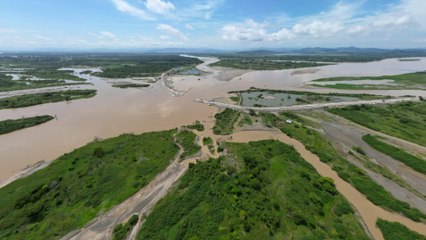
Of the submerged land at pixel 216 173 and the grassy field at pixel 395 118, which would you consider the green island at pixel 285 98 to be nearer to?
the submerged land at pixel 216 173

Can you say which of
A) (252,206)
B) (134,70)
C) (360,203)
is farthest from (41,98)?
(360,203)

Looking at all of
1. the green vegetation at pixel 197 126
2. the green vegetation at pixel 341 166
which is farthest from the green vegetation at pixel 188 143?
the green vegetation at pixel 341 166

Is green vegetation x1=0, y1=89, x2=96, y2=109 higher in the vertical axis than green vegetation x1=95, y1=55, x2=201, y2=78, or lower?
lower

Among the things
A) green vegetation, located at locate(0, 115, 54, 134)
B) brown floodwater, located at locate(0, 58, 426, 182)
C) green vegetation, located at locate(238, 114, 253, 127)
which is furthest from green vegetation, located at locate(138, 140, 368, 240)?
green vegetation, located at locate(0, 115, 54, 134)

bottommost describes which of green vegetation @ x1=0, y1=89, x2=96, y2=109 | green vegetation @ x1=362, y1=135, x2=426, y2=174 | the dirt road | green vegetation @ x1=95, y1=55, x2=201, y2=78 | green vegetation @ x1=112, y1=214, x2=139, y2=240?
green vegetation @ x1=112, y1=214, x2=139, y2=240

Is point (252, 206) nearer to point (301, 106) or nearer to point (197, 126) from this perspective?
point (197, 126)

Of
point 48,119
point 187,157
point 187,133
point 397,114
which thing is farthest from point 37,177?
point 397,114

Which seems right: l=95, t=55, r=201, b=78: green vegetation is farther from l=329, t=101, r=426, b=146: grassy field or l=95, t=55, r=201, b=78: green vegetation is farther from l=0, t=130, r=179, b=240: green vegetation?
l=329, t=101, r=426, b=146: grassy field
